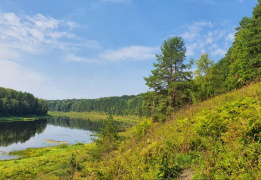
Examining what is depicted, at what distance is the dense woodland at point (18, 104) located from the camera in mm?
97681

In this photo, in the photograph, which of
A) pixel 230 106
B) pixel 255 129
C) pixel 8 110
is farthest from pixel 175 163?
pixel 8 110

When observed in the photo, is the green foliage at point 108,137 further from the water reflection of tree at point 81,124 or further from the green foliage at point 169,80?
the water reflection of tree at point 81,124

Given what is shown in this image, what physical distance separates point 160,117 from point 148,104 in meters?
3.29

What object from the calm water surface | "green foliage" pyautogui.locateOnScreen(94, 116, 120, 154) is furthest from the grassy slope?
the calm water surface

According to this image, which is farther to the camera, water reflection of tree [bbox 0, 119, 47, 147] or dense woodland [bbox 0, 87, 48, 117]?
dense woodland [bbox 0, 87, 48, 117]

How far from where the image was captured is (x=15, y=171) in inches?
669

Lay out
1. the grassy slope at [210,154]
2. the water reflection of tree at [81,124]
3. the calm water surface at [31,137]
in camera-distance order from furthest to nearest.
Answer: the water reflection of tree at [81,124]
the calm water surface at [31,137]
the grassy slope at [210,154]

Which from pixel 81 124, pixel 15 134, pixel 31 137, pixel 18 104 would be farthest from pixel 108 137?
pixel 18 104

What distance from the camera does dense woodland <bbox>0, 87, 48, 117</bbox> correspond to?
97.7 m

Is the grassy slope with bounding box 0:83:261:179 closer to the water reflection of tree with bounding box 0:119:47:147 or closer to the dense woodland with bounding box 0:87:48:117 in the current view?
the water reflection of tree with bounding box 0:119:47:147

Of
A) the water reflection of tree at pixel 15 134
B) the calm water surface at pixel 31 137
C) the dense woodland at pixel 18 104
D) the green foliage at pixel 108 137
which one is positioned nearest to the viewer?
the green foliage at pixel 108 137

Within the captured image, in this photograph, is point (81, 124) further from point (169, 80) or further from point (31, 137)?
point (169, 80)

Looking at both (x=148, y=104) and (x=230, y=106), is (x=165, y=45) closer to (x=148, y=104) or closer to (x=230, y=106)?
(x=148, y=104)

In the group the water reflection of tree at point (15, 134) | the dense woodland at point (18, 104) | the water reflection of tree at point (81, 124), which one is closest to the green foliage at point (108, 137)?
the water reflection of tree at point (15, 134)
